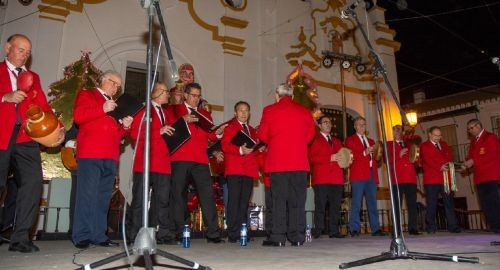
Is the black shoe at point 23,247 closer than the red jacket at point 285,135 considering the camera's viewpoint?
Yes

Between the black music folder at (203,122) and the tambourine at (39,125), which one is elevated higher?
the black music folder at (203,122)

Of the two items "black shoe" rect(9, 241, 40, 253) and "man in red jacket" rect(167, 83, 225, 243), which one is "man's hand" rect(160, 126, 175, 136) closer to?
"man in red jacket" rect(167, 83, 225, 243)

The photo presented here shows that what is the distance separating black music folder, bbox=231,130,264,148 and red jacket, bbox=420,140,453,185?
14.6 ft

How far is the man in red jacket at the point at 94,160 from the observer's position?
4.34 m

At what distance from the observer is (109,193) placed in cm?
465

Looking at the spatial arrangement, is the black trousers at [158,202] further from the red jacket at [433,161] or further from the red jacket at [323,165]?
the red jacket at [433,161]

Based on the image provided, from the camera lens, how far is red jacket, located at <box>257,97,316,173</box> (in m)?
4.90

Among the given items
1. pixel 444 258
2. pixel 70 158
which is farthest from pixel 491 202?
pixel 70 158

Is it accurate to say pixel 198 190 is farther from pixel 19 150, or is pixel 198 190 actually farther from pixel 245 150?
pixel 19 150

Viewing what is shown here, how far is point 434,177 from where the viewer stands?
8055mm

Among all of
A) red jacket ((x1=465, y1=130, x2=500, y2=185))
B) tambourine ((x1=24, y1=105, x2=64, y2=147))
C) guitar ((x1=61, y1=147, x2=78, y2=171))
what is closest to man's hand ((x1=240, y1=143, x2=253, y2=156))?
tambourine ((x1=24, y1=105, x2=64, y2=147))

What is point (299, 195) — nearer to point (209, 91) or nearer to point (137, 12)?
point (209, 91)

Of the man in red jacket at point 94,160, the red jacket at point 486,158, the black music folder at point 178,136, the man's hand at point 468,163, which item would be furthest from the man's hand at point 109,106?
the red jacket at point 486,158

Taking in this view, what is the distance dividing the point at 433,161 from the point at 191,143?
17.4ft
